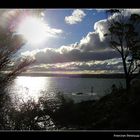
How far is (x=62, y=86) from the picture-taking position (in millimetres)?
2832

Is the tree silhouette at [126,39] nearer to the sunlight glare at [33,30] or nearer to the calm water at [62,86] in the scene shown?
the calm water at [62,86]

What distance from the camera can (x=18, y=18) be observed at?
2.88 m

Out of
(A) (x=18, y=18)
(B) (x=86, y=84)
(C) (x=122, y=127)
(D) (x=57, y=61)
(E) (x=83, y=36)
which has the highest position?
(A) (x=18, y=18)

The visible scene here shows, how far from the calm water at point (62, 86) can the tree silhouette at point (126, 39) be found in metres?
0.14

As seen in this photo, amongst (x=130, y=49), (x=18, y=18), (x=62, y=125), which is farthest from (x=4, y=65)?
(x=130, y=49)

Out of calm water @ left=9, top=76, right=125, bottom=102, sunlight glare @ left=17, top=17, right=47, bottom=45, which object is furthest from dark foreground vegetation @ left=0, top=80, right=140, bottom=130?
sunlight glare @ left=17, top=17, right=47, bottom=45

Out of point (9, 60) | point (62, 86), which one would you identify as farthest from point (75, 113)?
point (9, 60)

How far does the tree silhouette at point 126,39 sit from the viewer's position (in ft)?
9.45

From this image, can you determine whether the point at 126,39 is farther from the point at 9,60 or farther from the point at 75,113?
the point at 9,60

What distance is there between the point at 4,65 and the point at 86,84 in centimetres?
69

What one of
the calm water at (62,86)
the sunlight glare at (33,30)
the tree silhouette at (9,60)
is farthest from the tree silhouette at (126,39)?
the tree silhouette at (9,60)

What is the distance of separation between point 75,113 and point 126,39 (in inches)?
29.6
